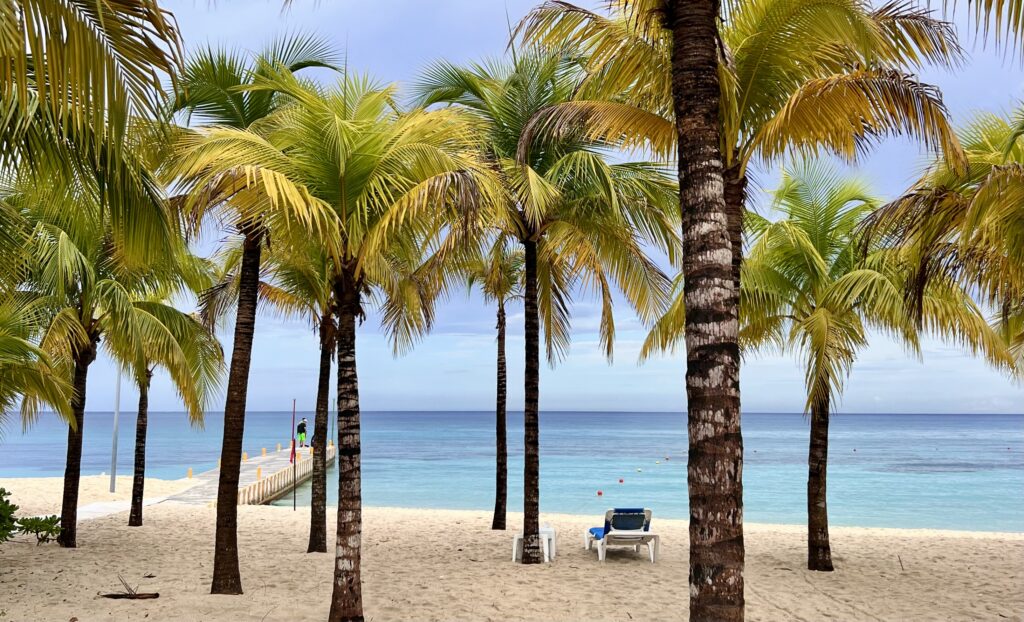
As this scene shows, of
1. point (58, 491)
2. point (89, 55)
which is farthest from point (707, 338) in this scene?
point (58, 491)

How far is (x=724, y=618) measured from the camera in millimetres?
4125

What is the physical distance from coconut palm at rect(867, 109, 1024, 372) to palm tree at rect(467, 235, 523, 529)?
7048 mm

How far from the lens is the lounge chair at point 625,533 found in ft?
40.4

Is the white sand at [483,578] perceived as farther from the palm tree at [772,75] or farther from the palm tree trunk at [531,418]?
the palm tree at [772,75]

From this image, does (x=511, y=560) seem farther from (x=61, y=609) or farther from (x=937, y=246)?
(x=937, y=246)

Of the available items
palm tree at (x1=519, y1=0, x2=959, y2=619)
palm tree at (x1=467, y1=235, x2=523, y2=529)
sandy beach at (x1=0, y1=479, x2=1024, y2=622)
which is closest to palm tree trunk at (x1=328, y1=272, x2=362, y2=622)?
sandy beach at (x1=0, y1=479, x2=1024, y2=622)

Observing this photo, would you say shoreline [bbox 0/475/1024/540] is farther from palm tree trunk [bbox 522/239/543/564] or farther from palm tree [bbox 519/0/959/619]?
palm tree [bbox 519/0/959/619]

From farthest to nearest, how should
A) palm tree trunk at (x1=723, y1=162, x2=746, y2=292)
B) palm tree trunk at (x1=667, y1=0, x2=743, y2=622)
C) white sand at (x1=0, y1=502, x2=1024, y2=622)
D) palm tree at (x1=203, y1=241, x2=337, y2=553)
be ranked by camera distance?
palm tree at (x1=203, y1=241, x2=337, y2=553) → white sand at (x1=0, y1=502, x2=1024, y2=622) → palm tree trunk at (x1=723, y1=162, x2=746, y2=292) → palm tree trunk at (x1=667, y1=0, x2=743, y2=622)

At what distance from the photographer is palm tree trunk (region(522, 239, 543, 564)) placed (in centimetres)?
1177

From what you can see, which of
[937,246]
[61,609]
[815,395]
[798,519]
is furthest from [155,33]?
[798,519]

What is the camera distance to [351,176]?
7.65 m

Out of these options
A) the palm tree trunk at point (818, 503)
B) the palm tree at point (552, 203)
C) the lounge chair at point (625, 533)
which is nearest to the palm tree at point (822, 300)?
the palm tree trunk at point (818, 503)

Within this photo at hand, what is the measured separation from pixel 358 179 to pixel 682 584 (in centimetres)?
672

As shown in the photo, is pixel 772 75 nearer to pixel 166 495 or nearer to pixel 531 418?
pixel 531 418
